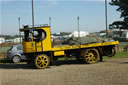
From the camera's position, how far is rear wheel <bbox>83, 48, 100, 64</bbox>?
40.5 feet

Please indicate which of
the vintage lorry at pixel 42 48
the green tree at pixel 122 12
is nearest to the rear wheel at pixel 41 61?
the vintage lorry at pixel 42 48

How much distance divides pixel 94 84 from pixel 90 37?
20.1 ft

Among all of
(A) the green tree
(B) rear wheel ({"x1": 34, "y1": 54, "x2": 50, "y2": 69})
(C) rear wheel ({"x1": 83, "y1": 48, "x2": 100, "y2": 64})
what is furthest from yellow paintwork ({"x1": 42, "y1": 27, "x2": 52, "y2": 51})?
(A) the green tree

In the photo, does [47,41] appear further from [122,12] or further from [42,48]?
[122,12]

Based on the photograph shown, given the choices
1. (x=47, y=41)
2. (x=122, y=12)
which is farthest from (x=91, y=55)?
(x=122, y=12)

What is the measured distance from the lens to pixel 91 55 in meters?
12.4

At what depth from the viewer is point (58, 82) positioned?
301 inches

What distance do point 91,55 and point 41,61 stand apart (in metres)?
3.15

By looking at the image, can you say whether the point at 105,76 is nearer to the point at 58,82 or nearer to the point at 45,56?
the point at 58,82

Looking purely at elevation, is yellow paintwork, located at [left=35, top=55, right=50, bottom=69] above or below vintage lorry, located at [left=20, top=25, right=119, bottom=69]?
below

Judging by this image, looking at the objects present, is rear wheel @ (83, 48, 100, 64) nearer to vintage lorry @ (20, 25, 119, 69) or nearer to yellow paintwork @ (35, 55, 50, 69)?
vintage lorry @ (20, 25, 119, 69)

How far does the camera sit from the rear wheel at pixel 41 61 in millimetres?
11352

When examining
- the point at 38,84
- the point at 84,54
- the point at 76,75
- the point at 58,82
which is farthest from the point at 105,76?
the point at 84,54

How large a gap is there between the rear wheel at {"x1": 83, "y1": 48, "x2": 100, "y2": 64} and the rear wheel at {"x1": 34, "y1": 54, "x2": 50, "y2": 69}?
248cm
